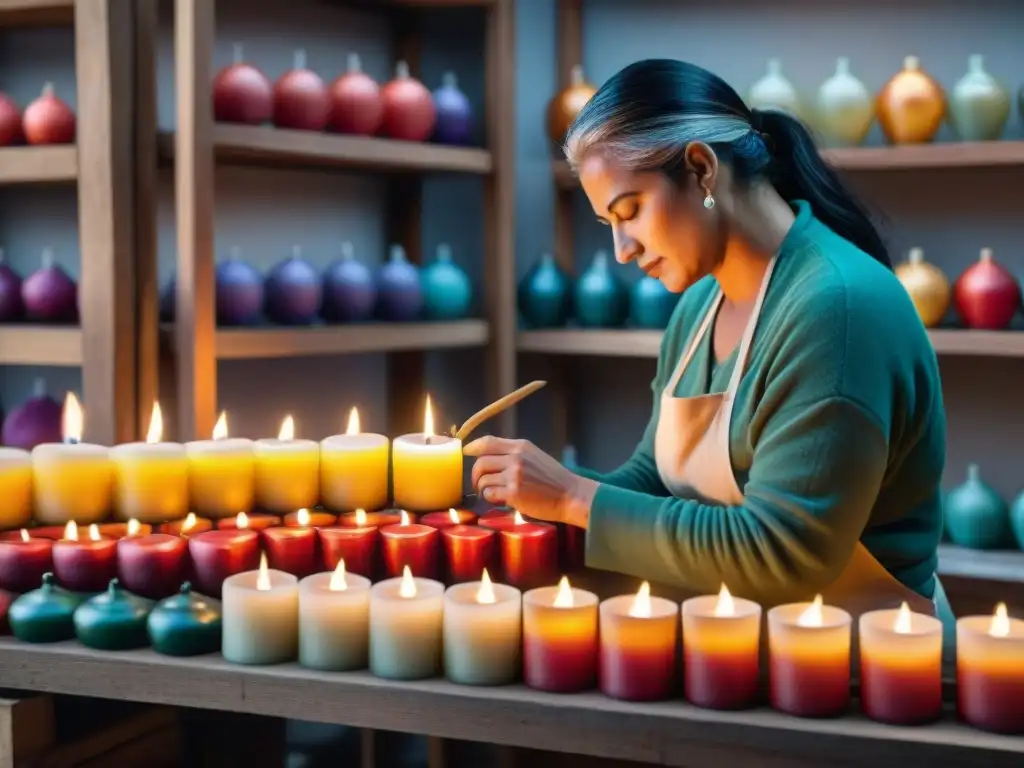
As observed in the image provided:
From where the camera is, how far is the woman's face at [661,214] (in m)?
1.50

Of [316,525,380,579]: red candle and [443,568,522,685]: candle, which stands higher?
[316,525,380,579]: red candle

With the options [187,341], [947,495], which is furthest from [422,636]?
[947,495]

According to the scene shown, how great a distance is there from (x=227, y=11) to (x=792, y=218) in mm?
1869

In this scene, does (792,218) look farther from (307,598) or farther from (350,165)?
(350,165)

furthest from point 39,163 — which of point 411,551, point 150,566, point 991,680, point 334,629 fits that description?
point 991,680

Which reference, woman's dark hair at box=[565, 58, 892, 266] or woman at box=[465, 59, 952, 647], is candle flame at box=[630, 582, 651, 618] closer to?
woman at box=[465, 59, 952, 647]

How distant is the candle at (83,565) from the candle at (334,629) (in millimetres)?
280

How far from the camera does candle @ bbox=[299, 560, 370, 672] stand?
4.12ft

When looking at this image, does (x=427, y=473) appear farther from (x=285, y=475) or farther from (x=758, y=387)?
(x=758, y=387)

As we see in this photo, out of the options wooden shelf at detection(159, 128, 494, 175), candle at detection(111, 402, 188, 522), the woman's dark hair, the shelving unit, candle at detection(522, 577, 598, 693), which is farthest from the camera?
wooden shelf at detection(159, 128, 494, 175)

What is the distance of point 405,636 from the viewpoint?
4.04 ft

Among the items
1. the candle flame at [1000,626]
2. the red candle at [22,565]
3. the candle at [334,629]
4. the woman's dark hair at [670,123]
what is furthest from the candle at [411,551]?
the candle flame at [1000,626]

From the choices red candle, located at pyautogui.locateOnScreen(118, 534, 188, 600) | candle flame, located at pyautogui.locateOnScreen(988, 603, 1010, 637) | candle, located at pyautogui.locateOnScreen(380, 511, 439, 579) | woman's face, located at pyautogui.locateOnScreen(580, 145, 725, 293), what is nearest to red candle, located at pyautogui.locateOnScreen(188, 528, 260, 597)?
red candle, located at pyautogui.locateOnScreen(118, 534, 188, 600)

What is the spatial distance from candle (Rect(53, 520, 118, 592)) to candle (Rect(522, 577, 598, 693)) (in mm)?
507
